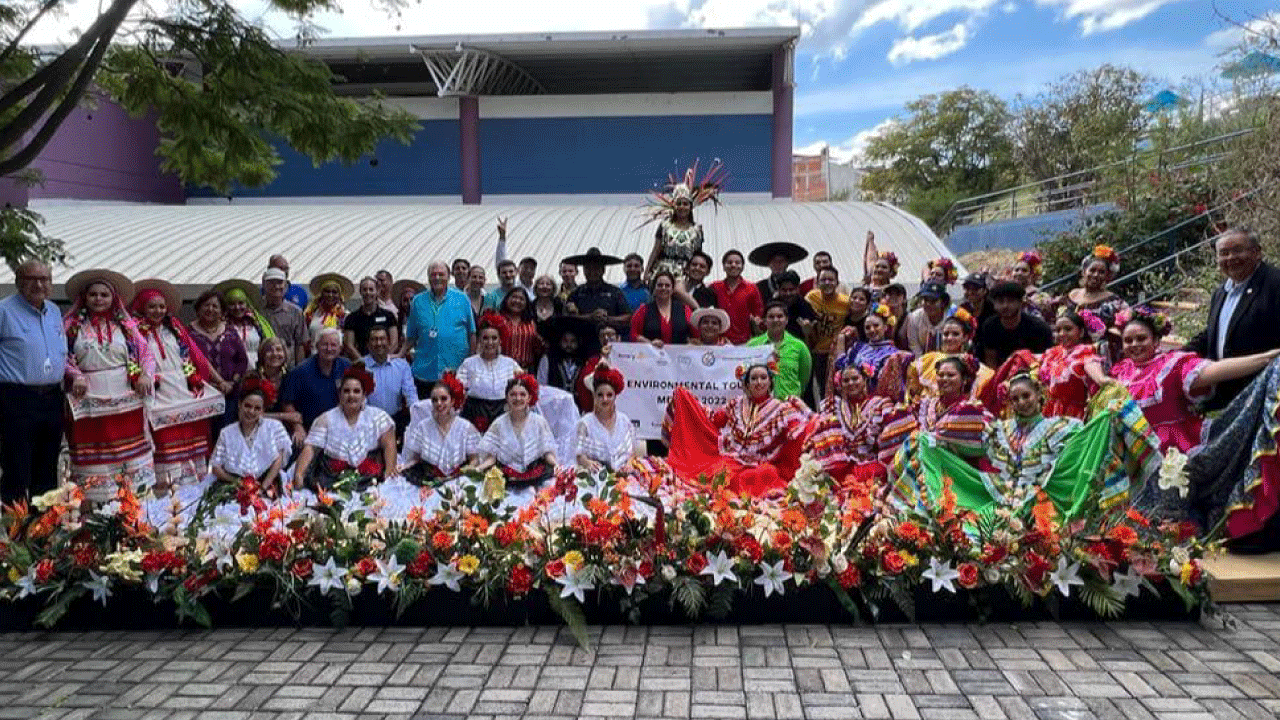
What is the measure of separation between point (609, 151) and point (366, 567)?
1933 cm

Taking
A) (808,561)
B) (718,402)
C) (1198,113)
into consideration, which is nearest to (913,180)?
(1198,113)

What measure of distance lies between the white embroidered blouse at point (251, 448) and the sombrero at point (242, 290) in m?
1.43

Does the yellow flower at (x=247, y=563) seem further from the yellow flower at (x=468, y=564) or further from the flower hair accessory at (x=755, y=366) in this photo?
the flower hair accessory at (x=755, y=366)

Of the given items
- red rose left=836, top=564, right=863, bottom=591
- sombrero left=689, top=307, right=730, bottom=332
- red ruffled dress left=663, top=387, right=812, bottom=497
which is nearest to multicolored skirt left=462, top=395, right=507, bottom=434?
red ruffled dress left=663, top=387, right=812, bottom=497

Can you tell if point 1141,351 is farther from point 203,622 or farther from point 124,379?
point 124,379

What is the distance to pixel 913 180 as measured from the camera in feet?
155

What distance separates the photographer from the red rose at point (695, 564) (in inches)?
185

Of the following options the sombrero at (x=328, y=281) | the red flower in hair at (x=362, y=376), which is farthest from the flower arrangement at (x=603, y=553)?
the sombrero at (x=328, y=281)

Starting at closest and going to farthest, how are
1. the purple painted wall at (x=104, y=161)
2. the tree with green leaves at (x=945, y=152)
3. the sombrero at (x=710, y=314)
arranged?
A: 1. the sombrero at (x=710, y=314)
2. the purple painted wall at (x=104, y=161)
3. the tree with green leaves at (x=945, y=152)

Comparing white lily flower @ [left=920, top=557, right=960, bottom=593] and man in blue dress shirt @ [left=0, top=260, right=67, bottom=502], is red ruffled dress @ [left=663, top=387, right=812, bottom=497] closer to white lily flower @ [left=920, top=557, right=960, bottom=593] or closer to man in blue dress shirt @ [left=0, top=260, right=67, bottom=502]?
white lily flower @ [left=920, top=557, right=960, bottom=593]

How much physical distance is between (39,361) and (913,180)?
4599 cm

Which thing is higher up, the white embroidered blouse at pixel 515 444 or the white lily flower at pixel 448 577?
the white embroidered blouse at pixel 515 444

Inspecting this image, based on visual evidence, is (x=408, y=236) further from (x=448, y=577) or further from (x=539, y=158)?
(x=448, y=577)

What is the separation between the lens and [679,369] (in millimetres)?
7953
